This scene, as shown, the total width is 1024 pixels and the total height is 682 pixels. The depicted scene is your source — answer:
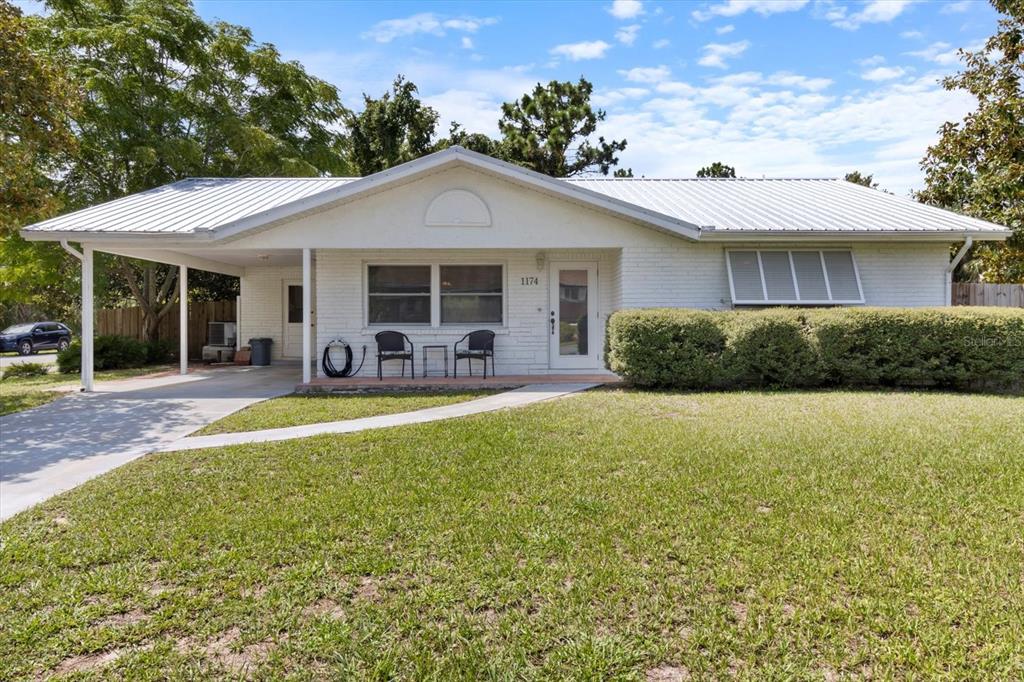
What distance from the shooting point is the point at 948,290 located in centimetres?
1162

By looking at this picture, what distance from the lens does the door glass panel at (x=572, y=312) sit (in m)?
12.6

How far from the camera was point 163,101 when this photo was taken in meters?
18.9

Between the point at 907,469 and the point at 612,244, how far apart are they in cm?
727

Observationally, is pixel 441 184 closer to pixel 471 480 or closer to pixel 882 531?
pixel 471 480

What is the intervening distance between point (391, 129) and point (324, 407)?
74.2 feet

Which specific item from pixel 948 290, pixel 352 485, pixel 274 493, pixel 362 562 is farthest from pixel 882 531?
pixel 948 290

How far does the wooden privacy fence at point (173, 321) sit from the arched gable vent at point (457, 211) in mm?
10891

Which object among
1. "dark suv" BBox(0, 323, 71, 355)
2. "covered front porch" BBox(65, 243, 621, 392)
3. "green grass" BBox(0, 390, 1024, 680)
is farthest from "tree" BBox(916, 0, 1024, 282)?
"dark suv" BBox(0, 323, 71, 355)

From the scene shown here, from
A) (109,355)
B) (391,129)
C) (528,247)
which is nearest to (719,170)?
(391,129)

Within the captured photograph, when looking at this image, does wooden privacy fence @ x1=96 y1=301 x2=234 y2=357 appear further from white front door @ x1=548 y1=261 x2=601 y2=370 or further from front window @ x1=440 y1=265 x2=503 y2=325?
white front door @ x1=548 y1=261 x2=601 y2=370

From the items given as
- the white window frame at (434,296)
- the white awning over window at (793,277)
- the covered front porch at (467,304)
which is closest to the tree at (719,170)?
the white awning over window at (793,277)

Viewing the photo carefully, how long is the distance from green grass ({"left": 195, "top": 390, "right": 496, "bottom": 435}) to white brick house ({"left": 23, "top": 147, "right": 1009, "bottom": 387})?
4.26ft

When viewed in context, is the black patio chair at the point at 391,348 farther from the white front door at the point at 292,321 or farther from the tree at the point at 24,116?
the tree at the point at 24,116

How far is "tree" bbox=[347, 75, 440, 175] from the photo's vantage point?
91.2ft
